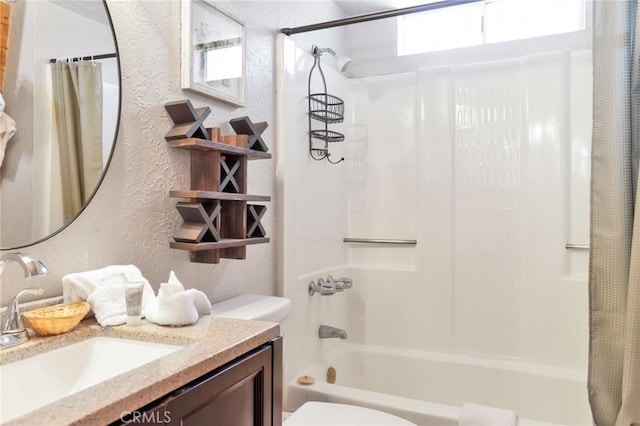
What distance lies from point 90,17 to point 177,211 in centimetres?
61

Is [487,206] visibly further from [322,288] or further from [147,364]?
[147,364]

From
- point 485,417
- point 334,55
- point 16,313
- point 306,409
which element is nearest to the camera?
point 16,313

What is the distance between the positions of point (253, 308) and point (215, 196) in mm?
440

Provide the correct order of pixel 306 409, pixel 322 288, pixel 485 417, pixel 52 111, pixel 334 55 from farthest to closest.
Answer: pixel 334 55 → pixel 322 288 → pixel 306 409 → pixel 485 417 → pixel 52 111

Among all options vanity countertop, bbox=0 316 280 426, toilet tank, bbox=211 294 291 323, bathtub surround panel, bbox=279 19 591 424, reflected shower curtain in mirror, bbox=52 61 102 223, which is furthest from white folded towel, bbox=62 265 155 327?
bathtub surround panel, bbox=279 19 591 424

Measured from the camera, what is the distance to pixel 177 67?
1.46m

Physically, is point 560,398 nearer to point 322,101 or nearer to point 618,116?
point 618,116

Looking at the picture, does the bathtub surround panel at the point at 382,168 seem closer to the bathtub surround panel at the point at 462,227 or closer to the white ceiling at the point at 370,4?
the bathtub surround panel at the point at 462,227

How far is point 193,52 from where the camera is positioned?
1495 mm

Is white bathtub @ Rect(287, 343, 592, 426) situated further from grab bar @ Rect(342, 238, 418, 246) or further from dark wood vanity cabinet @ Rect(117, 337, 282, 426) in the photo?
dark wood vanity cabinet @ Rect(117, 337, 282, 426)

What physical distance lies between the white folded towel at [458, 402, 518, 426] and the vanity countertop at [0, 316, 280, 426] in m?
0.92

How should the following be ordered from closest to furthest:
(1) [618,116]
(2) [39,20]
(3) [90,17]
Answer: (2) [39,20] → (3) [90,17] → (1) [618,116]

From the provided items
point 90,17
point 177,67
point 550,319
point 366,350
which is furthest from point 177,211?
point 550,319

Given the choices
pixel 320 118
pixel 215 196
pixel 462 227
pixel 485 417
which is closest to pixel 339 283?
pixel 462 227
